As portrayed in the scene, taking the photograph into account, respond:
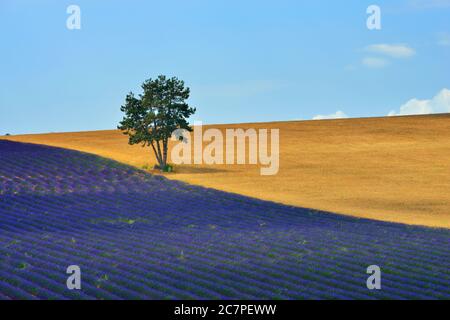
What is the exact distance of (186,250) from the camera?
53.9 ft

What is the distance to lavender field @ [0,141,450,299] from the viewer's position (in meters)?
12.7

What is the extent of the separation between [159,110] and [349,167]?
13.3 metres

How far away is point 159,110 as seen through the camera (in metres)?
48.2

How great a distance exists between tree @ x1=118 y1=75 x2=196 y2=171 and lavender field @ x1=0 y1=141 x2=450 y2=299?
17.6 metres

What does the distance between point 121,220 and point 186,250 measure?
590cm

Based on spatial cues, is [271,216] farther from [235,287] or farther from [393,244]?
[235,287]
